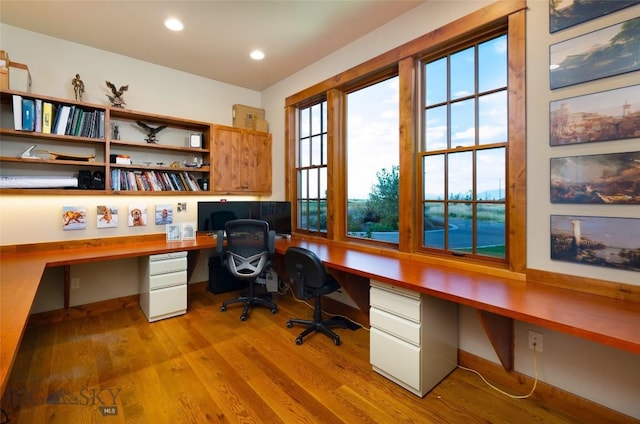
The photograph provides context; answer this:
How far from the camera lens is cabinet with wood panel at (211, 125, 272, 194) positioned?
3895 mm

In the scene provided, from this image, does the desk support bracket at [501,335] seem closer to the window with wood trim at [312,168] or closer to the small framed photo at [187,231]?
the window with wood trim at [312,168]

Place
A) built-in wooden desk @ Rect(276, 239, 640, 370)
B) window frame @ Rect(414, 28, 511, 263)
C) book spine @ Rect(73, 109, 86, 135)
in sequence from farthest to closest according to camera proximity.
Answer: book spine @ Rect(73, 109, 86, 135) < window frame @ Rect(414, 28, 511, 263) < built-in wooden desk @ Rect(276, 239, 640, 370)

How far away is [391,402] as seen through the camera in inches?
75.6

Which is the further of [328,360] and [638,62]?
[328,360]

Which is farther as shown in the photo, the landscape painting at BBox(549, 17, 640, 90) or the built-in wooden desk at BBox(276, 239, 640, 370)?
the landscape painting at BBox(549, 17, 640, 90)

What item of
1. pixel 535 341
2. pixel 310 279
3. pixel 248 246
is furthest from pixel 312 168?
pixel 535 341

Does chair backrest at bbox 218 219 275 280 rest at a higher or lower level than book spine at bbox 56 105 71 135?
lower

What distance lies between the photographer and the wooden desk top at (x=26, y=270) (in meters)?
1.21

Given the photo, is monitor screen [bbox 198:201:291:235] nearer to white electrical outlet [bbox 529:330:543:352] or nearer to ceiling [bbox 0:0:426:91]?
ceiling [bbox 0:0:426:91]

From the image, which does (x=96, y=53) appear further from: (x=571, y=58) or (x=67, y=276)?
(x=571, y=58)

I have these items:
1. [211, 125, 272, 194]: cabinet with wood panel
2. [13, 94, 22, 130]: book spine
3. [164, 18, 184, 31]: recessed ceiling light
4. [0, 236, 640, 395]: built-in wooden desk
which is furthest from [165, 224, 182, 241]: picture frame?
[164, 18, 184, 31]: recessed ceiling light

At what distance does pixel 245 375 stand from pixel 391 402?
1026 mm

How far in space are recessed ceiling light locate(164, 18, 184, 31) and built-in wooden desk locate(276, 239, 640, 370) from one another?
2530 mm

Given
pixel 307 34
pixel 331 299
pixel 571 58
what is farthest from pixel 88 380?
pixel 571 58
